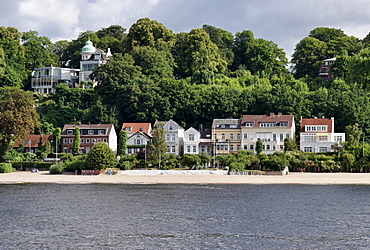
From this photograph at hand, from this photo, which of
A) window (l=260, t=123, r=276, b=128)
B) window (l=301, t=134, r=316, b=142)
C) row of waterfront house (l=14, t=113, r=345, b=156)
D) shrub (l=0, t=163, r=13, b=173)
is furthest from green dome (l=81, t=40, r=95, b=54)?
window (l=301, t=134, r=316, b=142)

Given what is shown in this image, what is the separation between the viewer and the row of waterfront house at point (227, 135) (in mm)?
84750

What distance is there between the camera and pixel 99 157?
72562mm

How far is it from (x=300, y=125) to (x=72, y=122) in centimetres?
3665

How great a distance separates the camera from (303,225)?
39719 mm

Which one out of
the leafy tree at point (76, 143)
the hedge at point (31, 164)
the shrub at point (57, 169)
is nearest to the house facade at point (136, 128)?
the leafy tree at point (76, 143)

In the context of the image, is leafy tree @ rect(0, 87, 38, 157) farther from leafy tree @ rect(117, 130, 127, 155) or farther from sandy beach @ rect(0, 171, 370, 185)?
leafy tree @ rect(117, 130, 127, 155)

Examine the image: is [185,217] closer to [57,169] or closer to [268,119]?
[57,169]

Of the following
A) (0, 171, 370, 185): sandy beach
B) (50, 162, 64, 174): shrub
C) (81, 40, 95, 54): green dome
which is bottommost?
(0, 171, 370, 185): sandy beach

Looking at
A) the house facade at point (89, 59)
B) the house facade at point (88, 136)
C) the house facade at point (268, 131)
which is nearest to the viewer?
the house facade at point (268, 131)

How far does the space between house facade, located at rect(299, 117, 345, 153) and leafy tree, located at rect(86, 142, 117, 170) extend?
27739mm

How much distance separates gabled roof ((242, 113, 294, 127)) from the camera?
283 feet

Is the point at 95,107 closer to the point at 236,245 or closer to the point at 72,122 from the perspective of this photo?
the point at 72,122

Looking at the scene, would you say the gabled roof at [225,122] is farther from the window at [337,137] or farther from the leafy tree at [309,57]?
the leafy tree at [309,57]

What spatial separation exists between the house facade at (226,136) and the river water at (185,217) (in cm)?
2534
